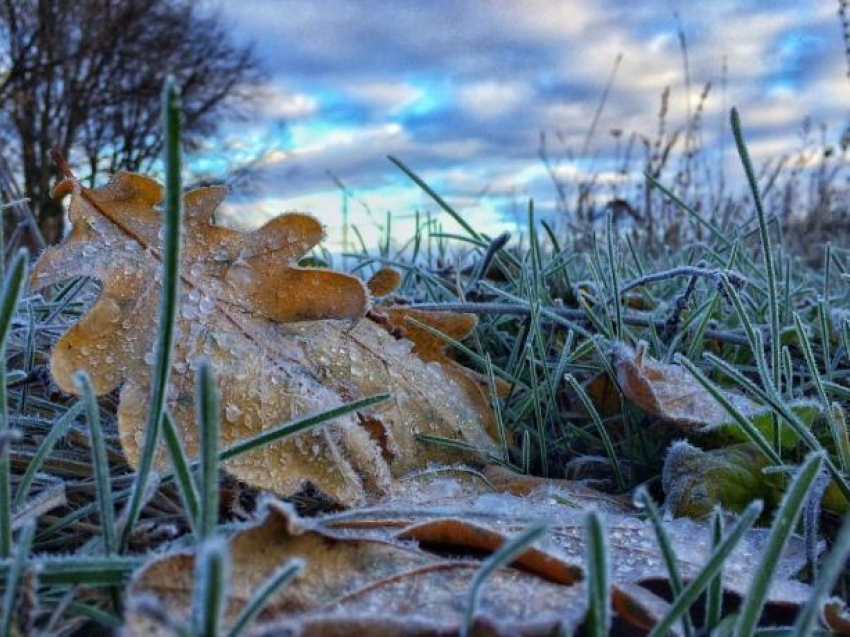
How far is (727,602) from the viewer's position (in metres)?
0.72

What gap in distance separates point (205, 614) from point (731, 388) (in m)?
1.11

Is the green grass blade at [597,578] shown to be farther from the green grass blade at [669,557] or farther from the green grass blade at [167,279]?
the green grass blade at [167,279]

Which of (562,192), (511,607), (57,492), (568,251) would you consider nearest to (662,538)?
(511,607)

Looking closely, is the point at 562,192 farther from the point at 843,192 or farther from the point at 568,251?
the point at 843,192

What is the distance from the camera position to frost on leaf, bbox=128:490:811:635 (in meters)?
0.58

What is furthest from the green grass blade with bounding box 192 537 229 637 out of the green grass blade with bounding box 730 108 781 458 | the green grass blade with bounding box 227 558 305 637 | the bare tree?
the bare tree

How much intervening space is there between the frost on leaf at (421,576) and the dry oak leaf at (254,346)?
0.57 ft

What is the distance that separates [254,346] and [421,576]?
42cm

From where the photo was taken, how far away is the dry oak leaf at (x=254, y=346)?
89 centimetres

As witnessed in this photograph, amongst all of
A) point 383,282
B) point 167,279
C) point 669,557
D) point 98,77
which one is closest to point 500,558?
point 669,557

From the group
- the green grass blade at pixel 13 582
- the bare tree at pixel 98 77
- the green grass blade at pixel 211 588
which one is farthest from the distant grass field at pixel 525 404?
the bare tree at pixel 98 77

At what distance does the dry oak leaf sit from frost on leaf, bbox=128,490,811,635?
0.57 ft

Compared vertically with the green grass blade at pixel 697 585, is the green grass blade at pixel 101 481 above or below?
above

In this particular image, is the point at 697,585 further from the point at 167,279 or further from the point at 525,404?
the point at 525,404
